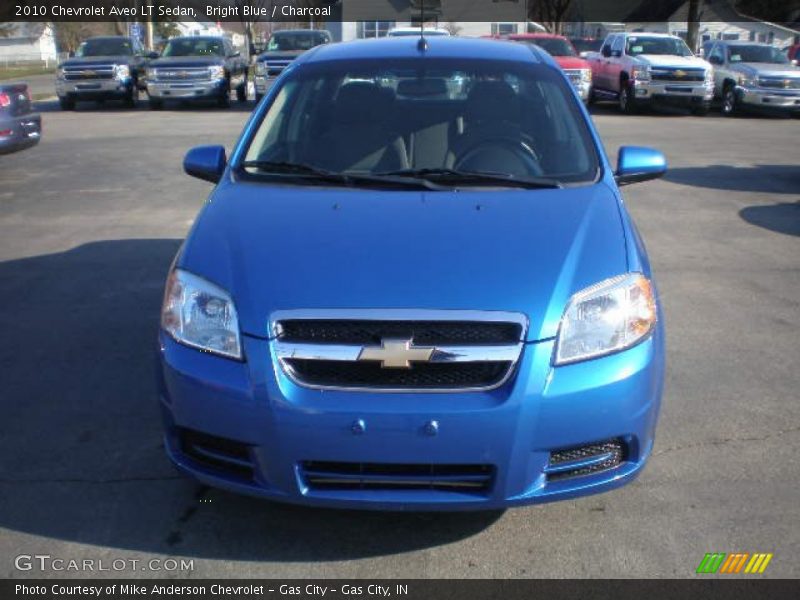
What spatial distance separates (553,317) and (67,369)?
323cm

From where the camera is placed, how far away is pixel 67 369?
5266 mm

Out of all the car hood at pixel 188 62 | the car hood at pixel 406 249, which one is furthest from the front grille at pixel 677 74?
A: the car hood at pixel 406 249

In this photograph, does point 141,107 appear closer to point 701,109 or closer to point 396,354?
point 701,109

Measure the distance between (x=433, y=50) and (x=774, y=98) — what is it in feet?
57.5

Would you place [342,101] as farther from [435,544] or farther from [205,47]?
[205,47]

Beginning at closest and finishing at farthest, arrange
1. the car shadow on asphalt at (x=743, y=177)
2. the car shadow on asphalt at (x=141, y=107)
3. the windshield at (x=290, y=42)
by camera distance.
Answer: the car shadow on asphalt at (x=743, y=177)
the windshield at (x=290, y=42)
the car shadow on asphalt at (x=141, y=107)

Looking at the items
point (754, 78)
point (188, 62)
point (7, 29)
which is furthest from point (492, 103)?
point (7, 29)

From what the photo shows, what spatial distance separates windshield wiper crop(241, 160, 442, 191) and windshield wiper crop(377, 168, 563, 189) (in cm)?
5

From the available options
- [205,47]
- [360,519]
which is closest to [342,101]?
[360,519]

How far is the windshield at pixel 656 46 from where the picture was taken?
852 inches

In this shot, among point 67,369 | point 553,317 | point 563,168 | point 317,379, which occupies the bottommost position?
point 67,369

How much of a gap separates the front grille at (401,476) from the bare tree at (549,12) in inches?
1771

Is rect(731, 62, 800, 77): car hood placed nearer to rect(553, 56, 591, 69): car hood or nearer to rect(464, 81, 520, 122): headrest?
rect(553, 56, 591, 69): car hood

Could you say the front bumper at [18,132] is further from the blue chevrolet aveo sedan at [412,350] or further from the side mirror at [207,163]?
the blue chevrolet aveo sedan at [412,350]
